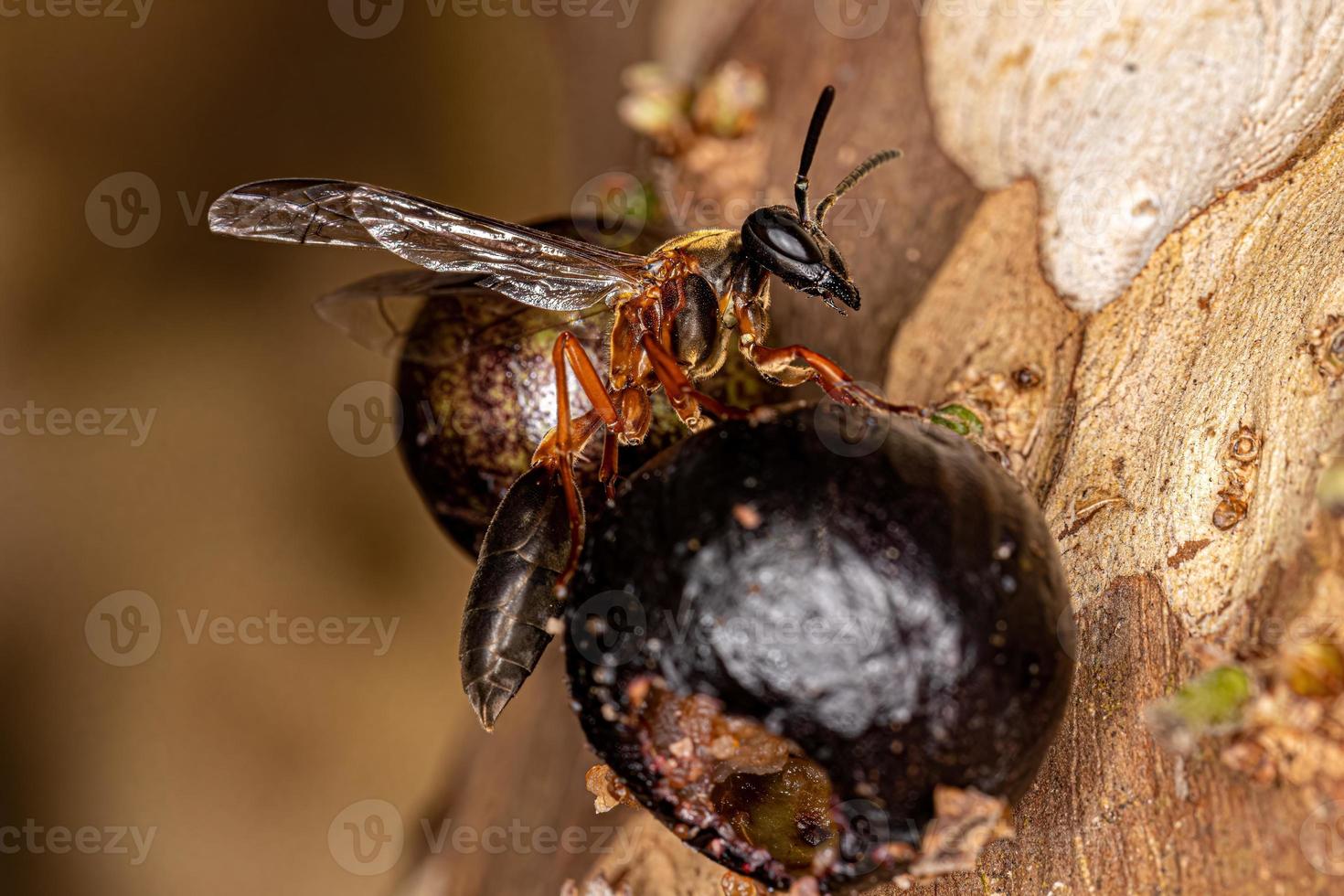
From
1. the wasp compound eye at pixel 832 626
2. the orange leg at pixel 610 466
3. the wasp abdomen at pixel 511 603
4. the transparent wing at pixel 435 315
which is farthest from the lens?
the transparent wing at pixel 435 315

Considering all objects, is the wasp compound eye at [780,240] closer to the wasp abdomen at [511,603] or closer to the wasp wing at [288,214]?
the wasp abdomen at [511,603]

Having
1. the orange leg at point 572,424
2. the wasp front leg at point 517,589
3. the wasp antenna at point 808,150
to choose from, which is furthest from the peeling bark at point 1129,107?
the wasp front leg at point 517,589

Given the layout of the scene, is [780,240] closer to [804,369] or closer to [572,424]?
[804,369]

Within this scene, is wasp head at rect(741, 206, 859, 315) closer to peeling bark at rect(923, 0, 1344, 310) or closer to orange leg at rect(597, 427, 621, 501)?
orange leg at rect(597, 427, 621, 501)

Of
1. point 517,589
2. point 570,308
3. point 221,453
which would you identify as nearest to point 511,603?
point 517,589

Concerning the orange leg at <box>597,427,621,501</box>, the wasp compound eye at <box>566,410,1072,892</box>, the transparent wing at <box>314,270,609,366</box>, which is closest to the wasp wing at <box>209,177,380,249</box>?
the transparent wing at <box>314,270,609,366</box>
